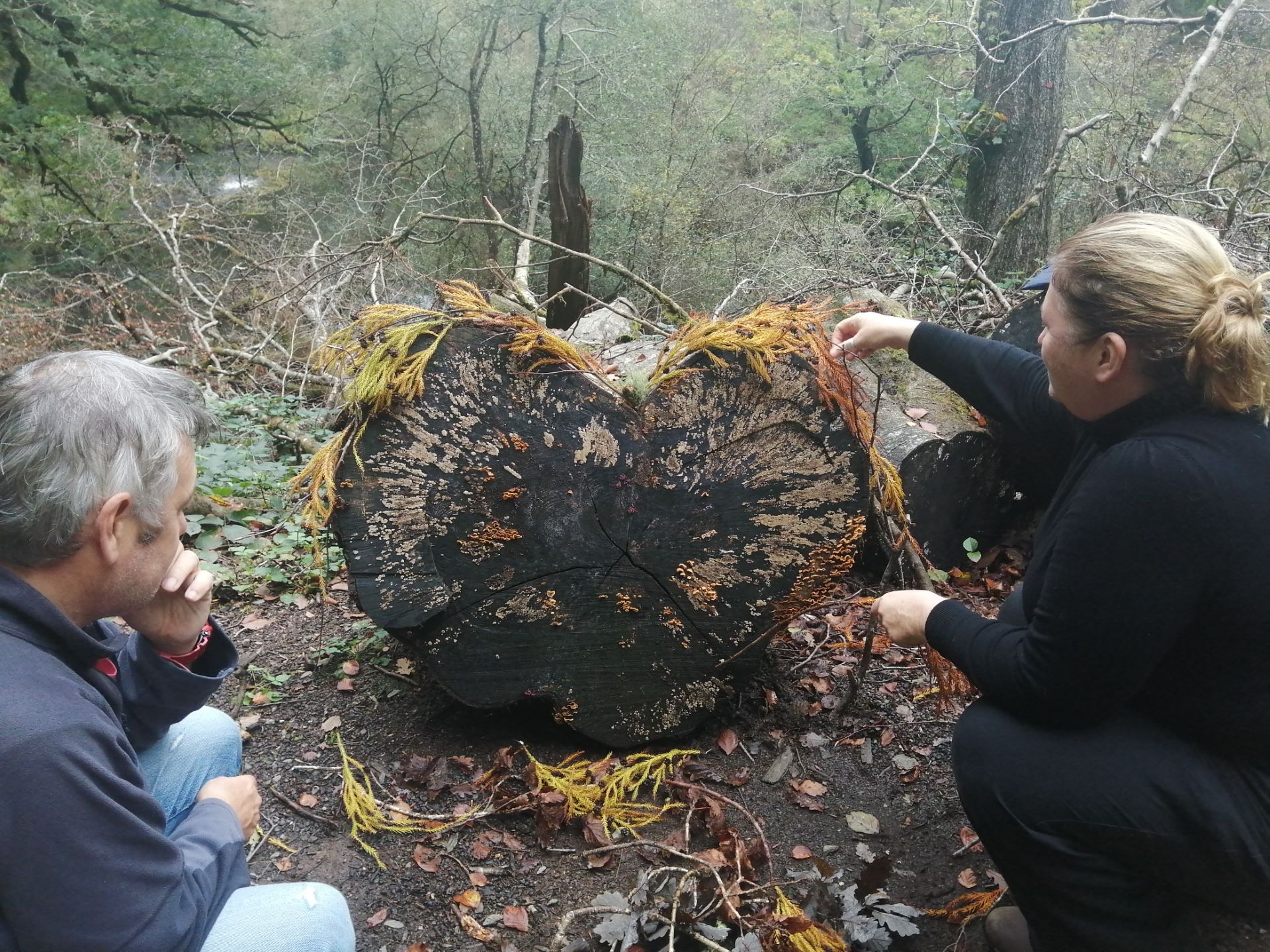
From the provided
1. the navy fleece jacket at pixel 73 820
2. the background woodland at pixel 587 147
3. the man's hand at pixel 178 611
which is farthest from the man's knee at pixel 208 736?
the background woodland at pixel 587 147

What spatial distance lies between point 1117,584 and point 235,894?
163cm

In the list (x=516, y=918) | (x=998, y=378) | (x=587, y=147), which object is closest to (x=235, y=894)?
(x=516, y=918)

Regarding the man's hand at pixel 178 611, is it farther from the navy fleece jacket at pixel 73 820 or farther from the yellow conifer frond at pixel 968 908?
the yellow conifer frond at pixel 968 908

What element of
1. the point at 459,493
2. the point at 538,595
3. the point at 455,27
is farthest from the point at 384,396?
the point at 455,27

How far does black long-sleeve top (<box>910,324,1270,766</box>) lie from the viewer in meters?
1.38

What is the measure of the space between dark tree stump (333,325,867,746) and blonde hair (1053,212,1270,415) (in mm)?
894

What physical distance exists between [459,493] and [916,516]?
222cm

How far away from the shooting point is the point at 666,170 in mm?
11250

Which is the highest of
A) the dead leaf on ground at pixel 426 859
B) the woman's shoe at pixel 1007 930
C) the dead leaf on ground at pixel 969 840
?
the woman's shoe at pixel 1007 930

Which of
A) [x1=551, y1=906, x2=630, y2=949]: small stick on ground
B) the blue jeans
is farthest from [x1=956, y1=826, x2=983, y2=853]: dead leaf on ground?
the blue jeans

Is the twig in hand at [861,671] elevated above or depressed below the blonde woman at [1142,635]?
below

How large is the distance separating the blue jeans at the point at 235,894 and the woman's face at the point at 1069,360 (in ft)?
5.66

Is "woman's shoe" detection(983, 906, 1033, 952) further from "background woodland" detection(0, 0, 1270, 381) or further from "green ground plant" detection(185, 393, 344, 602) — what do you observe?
"background woodland" detection(0, 0, 1270, 381)

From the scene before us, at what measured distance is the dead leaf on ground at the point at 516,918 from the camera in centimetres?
198
